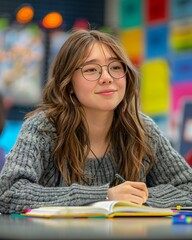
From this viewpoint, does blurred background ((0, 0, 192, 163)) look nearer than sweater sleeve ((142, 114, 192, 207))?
No

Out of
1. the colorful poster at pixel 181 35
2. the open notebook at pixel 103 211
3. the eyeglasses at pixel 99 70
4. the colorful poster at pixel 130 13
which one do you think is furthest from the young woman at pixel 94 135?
the colorful poster at pixel 130 13

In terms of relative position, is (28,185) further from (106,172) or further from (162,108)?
(162,108)

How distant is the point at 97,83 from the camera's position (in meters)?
2.40

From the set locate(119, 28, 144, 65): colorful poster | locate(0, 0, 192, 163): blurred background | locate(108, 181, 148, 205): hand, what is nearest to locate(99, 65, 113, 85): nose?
locate(108, 181, 148, 205): hand

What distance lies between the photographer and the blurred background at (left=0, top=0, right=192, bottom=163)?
7.07 metres

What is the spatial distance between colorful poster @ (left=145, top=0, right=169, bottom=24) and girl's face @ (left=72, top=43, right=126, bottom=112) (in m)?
5.07

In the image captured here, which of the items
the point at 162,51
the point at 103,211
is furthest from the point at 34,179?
the point at 162,51

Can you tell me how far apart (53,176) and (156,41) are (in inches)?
206

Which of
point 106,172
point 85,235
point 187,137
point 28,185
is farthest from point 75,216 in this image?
point 187,137

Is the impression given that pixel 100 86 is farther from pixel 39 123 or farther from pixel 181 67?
pixel 181 67

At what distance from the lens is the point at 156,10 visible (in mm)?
7488

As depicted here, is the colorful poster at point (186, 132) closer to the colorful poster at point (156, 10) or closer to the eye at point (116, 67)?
the eye at point (116, 67)

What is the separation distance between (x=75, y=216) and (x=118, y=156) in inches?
32.8

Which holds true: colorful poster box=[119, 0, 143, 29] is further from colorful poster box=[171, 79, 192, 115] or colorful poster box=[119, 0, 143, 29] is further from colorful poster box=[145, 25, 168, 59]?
colorful poster box=[171, 79, 192, 115]
